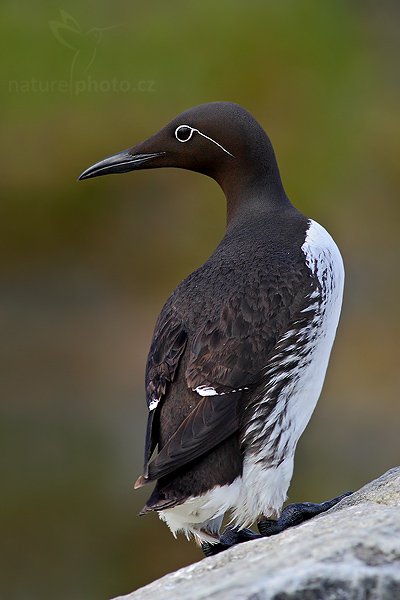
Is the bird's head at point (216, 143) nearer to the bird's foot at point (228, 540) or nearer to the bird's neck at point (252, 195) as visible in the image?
the bird's neck at point (252, 195)

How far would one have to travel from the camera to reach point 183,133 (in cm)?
506

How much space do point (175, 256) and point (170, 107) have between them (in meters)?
1.62

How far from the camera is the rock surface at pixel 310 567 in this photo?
2.89 metres

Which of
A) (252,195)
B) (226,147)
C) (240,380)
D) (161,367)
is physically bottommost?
(240,380)

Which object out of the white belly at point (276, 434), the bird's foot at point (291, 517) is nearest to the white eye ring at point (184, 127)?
the white belly at point (276, 434)

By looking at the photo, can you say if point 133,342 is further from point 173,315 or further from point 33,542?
point 173,315

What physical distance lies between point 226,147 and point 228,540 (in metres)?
1.56

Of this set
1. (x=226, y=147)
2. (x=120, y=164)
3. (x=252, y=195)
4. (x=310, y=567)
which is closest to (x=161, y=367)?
(x=252, y=195)

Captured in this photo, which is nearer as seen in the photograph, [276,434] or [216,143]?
[276,434]

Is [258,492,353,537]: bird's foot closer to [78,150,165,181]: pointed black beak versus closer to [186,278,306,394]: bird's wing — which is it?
→ [186,278,306,394]: bird's wing

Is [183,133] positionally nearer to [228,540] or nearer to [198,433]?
[198,433]

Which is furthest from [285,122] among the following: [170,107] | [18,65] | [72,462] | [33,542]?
[33,542]

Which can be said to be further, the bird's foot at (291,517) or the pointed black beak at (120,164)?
the pointed black beak at (120,164)

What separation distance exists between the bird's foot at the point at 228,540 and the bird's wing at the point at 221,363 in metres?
0.42
